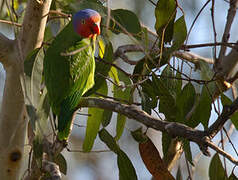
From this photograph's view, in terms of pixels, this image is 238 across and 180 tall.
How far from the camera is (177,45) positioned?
1.38 metres

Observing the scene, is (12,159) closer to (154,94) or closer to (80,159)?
(154,94)

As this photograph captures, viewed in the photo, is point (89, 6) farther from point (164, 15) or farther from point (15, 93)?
point (15, 93)

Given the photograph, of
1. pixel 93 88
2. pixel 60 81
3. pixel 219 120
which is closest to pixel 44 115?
pixel 60 81

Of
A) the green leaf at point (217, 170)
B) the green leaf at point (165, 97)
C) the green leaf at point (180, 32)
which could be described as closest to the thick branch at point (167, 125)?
the green leaf at point (165, 97)

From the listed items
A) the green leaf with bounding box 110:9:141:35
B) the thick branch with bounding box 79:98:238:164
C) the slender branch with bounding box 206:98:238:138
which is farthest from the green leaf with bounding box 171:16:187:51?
the slender branch with bounding box 206:98:238:138

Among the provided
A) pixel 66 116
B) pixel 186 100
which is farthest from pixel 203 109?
pixel 66 116

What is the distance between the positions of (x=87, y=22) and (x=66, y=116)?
11.9 inches

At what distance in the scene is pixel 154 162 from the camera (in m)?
1.38

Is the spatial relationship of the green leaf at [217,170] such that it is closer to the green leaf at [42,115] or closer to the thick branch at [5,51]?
the green leaf at [42,115]

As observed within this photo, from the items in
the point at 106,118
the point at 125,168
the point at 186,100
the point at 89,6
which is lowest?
the point at 125,168

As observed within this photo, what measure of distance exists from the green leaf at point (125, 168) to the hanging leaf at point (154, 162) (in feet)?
0.34

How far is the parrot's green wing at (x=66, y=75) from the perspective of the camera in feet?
4.36

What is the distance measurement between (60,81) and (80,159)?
2301 millimetres

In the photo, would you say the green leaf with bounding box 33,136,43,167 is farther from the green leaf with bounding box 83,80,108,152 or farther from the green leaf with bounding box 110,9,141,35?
the green leaf with bounding box 110,9,141,35
